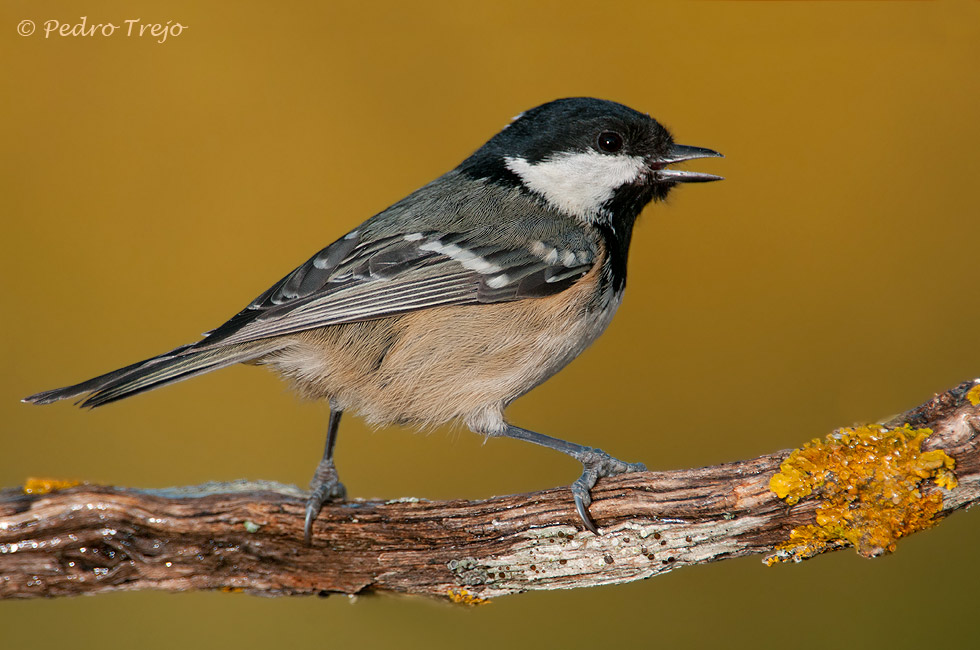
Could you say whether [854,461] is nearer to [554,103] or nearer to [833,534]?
[833,534]

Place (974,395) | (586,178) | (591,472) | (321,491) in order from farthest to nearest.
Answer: (586,178)
(321,491)
(591,472)
(974,395)

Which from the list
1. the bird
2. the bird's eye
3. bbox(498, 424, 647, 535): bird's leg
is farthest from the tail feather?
the bird's eye

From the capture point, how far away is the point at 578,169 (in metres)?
2.04

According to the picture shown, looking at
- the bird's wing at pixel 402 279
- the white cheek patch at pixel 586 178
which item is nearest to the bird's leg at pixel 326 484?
the bird's wing at pixel 402 279

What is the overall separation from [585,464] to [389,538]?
486 millimetres

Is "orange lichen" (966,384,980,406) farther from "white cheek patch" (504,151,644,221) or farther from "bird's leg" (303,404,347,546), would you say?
"bird's leg" (303,404,347,546)

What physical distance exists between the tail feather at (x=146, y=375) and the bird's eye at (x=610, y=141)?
1.11m

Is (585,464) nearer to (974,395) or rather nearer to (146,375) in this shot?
(974,395)

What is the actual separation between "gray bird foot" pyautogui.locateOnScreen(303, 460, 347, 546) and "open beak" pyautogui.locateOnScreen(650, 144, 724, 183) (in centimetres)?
119

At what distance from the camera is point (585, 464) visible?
1.71m

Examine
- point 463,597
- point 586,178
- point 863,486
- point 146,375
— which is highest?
point 586,178

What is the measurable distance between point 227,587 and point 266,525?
0.61 ft

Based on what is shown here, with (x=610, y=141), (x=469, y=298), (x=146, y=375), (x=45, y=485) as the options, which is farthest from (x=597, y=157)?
(x=45, y=485)

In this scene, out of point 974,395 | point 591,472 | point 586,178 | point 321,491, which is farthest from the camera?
point 586,178
